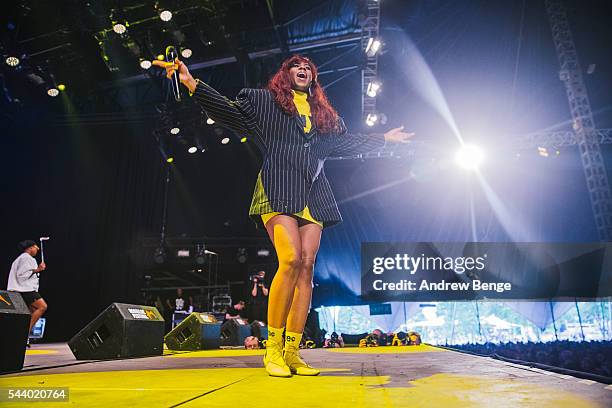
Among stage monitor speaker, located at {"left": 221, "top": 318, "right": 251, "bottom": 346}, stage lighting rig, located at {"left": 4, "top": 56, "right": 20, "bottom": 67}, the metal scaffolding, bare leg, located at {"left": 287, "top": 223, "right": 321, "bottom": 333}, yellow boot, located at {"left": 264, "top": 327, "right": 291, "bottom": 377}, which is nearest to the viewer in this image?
yellow boot, located at {"left": 264, "top": 327, "right": 291, "bottom": 377}

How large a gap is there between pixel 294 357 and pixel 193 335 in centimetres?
358

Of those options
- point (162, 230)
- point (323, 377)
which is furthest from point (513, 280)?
point (323, 377)

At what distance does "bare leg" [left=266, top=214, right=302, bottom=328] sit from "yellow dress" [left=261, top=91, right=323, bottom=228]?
52 millimetres

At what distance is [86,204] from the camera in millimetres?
9383

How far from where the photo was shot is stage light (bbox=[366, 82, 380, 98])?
823cm

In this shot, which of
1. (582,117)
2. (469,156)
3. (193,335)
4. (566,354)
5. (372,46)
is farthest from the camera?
(469,156)

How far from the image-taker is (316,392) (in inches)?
54.0

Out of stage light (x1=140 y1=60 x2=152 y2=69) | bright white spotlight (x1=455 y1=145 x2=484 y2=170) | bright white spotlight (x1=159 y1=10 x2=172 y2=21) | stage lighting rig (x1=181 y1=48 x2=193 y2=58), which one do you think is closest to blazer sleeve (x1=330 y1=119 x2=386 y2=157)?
bright white spotlight (x1=159 y1=10 x2=172 y2=21)

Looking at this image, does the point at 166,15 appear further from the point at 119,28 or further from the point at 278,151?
the point at 278,151

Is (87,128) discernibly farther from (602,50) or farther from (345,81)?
(602,50)

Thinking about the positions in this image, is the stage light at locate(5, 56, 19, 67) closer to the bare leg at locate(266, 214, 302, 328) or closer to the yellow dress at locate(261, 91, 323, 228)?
the yellow dress at locate(261, 91, 323, 228)

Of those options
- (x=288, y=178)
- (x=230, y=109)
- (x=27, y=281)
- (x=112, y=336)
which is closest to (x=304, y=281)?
(x=288, y=178)

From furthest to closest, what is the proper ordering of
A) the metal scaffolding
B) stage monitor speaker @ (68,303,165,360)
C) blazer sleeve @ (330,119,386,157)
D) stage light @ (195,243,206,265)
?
stage light @ (195,243,206,265)
the metal scaffolding
stage monitor speaker @ (68,303,165,360)
blazer sleeve @ (330,119,386,157)

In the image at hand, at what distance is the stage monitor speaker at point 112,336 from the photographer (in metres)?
3.29
